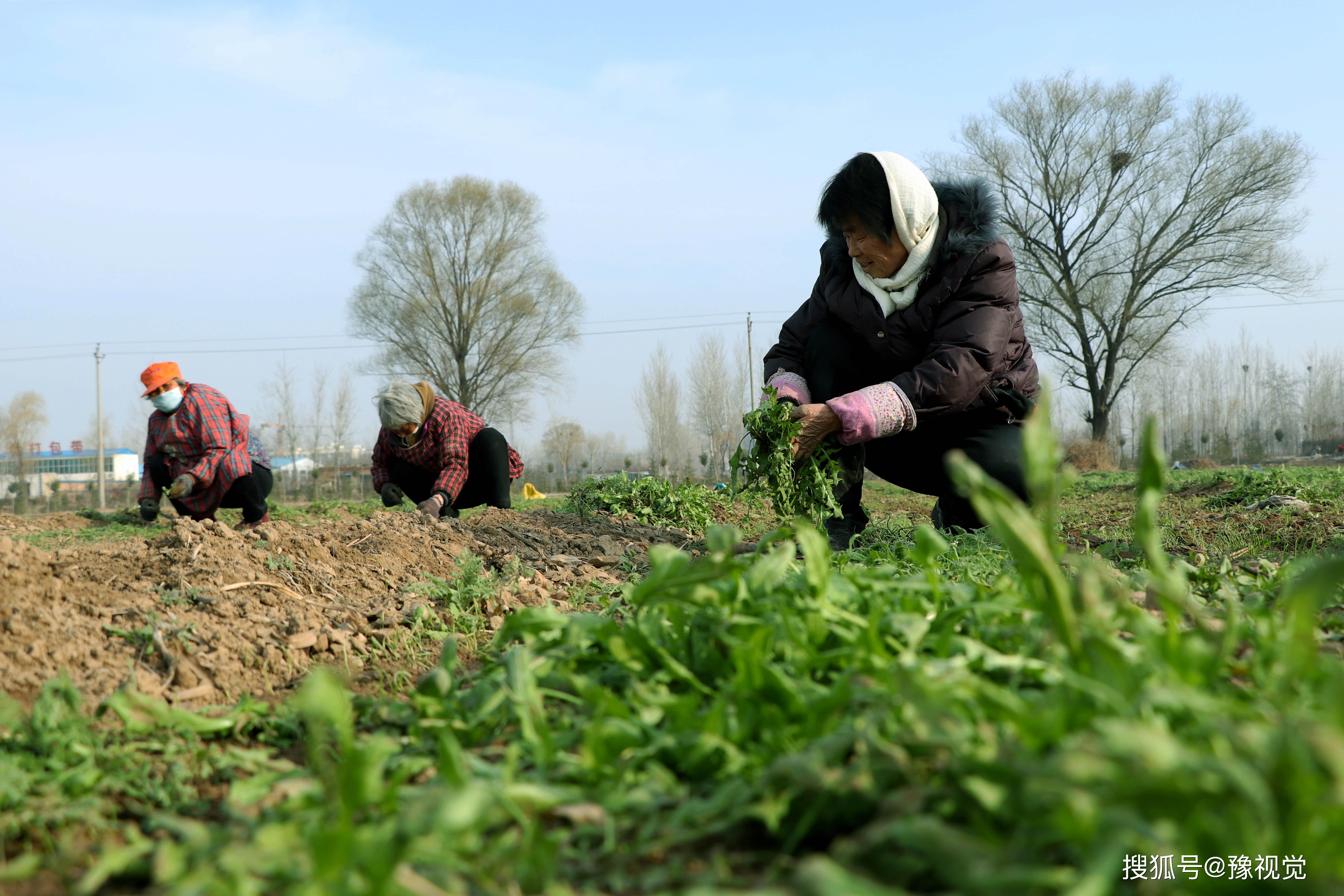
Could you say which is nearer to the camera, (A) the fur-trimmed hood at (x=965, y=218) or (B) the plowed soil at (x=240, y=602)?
(B) the plowed soil at (x=240, y=602)

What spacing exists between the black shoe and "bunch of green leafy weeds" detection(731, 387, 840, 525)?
136 millimetres

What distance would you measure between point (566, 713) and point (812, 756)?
0.47 m

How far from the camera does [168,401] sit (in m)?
6.84

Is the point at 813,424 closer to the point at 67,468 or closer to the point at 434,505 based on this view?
the point at 434,505

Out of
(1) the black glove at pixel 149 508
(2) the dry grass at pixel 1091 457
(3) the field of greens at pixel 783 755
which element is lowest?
(2) the dry grass at pixel 1091 457

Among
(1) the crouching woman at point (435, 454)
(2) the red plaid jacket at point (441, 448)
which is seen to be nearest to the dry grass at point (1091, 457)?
(1) the crouching woman at point (435, 454)

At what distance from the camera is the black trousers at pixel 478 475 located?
654cm

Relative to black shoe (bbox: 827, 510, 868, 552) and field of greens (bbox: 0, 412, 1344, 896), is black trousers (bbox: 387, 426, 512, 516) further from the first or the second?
field of greens (bbox: 0, 412, 1344, 896)

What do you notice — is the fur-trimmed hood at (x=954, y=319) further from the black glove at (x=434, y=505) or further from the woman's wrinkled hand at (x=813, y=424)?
the black glove at (x=434, y=505)

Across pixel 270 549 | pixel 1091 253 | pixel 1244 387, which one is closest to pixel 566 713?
pixel 270 549

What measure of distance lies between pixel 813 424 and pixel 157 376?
5.89m

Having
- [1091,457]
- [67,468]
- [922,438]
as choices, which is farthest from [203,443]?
[67,468]

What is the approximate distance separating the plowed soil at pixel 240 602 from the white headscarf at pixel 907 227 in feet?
4.93

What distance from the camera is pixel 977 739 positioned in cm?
83
